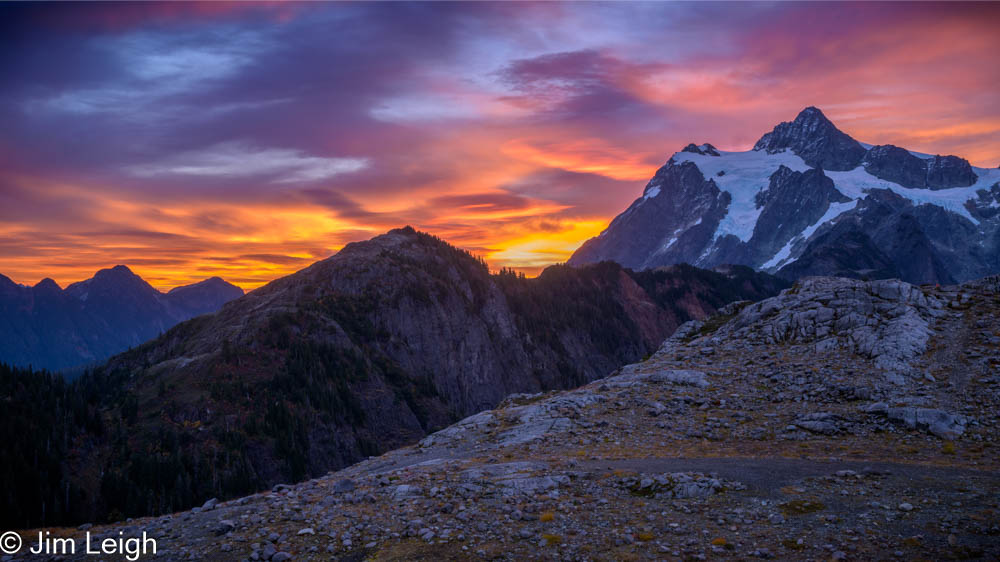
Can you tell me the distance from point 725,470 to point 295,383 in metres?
103

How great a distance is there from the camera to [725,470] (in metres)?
22.2

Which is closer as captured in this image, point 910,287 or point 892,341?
point 892,341

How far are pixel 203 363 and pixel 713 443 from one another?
107048 millimetres

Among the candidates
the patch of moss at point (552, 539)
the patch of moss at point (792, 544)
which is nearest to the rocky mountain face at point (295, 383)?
the patch of moss at point (552, 539)

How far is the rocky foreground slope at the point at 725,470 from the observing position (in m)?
16.3

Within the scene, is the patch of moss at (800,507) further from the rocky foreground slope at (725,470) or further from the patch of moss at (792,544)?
the patch of moss at (792,544)

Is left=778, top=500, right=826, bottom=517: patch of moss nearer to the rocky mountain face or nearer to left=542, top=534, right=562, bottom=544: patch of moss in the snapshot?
left=542, top=534, right=562, bottom=544: patch of moss

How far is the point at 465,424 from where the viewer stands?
1538 inches

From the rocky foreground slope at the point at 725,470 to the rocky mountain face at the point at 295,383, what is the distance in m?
67.0

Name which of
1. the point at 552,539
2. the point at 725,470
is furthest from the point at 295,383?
the point at 552,539

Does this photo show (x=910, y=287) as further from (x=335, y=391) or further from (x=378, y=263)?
(x=378, y=263)

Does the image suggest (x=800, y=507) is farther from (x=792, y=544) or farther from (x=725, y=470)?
(x=725, y=470)

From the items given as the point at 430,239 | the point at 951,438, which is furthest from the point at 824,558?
the point at 430,239

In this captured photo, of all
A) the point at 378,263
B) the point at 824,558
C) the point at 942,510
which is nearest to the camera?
the point at 824,558
